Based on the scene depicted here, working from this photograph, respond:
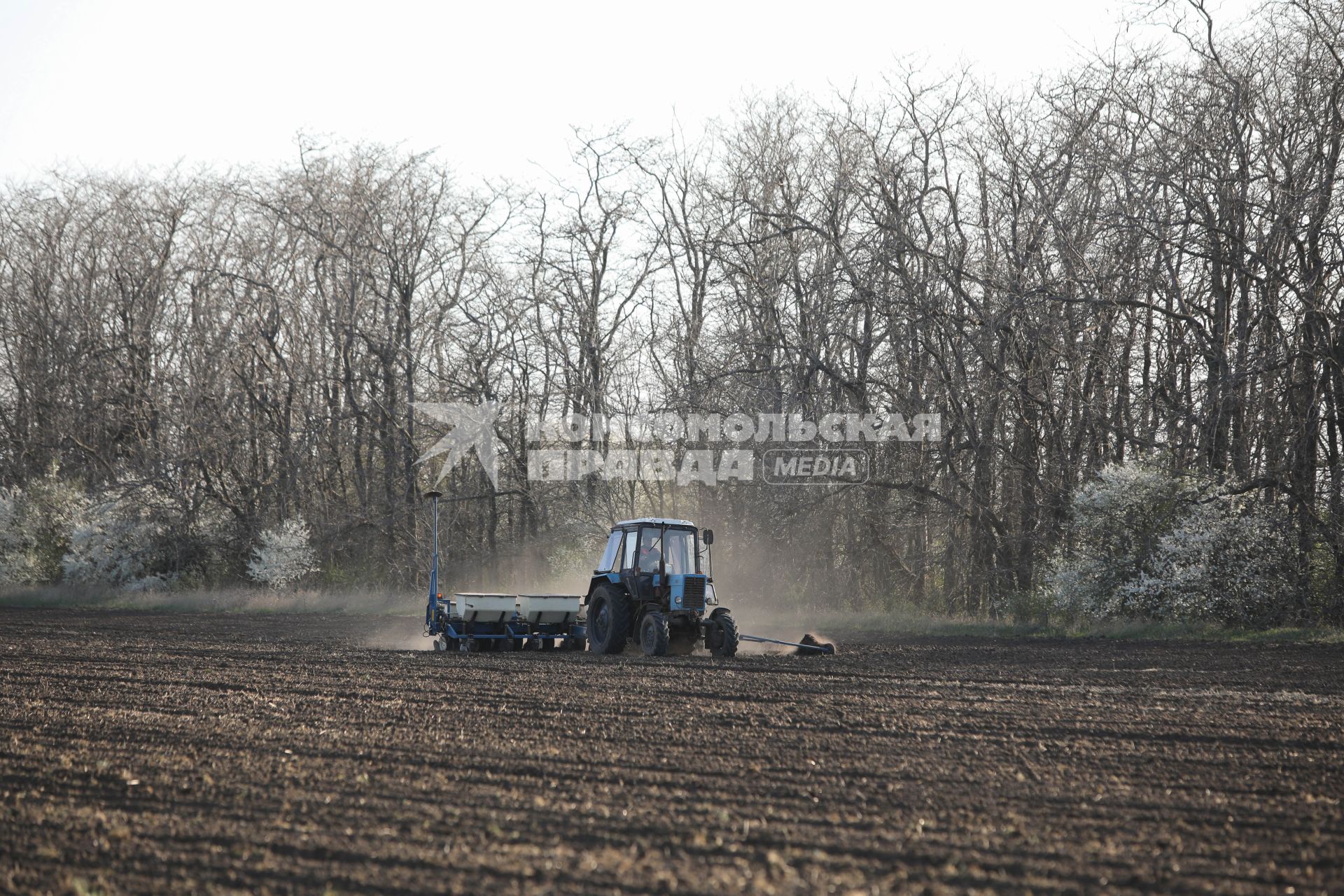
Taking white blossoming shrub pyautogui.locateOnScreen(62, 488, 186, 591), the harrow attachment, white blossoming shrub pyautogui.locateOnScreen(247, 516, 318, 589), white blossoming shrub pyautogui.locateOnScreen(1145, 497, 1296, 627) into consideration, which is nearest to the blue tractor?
the harrow attachment

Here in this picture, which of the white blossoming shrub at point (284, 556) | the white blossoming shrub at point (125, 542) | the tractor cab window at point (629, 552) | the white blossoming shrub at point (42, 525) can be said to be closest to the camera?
the tractor cab window at point (629, 552)

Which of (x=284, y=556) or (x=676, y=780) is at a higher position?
(x=284, y=556)

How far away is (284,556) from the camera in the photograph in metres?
33.5

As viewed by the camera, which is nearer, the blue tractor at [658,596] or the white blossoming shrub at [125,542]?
the blue tractor at [658,596]

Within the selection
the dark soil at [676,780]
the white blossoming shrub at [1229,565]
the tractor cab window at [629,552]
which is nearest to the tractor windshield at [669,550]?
the tractor cab window at [629,552]

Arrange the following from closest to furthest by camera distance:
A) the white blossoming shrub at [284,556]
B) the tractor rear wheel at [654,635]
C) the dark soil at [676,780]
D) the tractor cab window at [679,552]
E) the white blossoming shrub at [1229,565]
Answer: the dark soil at [676,780]
the tractor rear wheel at [654,635]
the tractor cab window at [679,552]
the white blossoming shrub at [1229,565]
the white blossoming shrub at [284,556]

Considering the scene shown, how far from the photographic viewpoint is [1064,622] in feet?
67.4

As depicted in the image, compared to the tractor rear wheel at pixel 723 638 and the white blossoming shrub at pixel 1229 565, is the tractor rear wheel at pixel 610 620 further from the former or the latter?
the white blossoming shrub at pixel 1229 565

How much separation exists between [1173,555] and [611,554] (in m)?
9.11

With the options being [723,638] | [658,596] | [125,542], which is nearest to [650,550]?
[658,596]

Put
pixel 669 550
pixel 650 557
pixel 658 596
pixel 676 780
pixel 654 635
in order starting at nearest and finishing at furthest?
1. pixel 676 780
2. pixel 654 635
3. pixel 658 596
4. pixel 669 550
5. pixel 650 557

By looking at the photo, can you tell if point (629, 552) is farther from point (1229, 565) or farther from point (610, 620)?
point (1229, 565)

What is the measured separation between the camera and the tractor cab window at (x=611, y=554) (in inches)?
656

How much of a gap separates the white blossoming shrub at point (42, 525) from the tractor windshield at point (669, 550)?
26367mm
